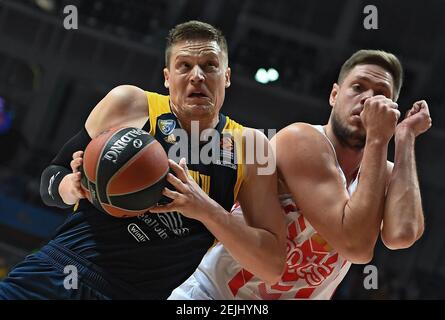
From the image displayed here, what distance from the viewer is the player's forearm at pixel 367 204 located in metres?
2.65

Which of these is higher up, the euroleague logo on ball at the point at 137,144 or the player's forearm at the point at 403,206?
the euroleague logo on ball at the point at 137,144

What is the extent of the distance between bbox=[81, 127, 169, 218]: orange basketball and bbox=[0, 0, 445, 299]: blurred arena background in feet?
28.0

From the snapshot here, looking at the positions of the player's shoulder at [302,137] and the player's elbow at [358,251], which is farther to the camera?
the player's shoulder at [302,137]

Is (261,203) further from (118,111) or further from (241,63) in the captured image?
(241,63)

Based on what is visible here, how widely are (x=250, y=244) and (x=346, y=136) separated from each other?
2.52ft

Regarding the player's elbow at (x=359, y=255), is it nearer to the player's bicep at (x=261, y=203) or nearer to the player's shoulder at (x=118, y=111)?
the player's bicep at (x=261, y=203)

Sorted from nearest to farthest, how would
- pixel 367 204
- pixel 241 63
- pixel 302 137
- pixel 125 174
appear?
pixel 125 174 < pixel 367 204 < pixel 302 137 < pixel 241 63

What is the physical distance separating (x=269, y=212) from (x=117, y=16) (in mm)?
9791

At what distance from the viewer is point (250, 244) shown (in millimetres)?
2557

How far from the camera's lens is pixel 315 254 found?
2947 millimetres

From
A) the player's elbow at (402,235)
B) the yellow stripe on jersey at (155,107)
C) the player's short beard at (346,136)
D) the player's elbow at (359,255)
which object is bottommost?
the player's elbow at (359,255)

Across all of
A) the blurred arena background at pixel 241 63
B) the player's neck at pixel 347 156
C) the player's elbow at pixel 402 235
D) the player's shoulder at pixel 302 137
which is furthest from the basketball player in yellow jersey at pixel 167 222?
the blurred arena background at pixel 241 63

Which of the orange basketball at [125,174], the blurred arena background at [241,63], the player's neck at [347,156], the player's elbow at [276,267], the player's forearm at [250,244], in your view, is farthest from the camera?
the blurred arena background at [241,63]

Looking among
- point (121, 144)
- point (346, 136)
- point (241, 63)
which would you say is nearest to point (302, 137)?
point (346, 136)
